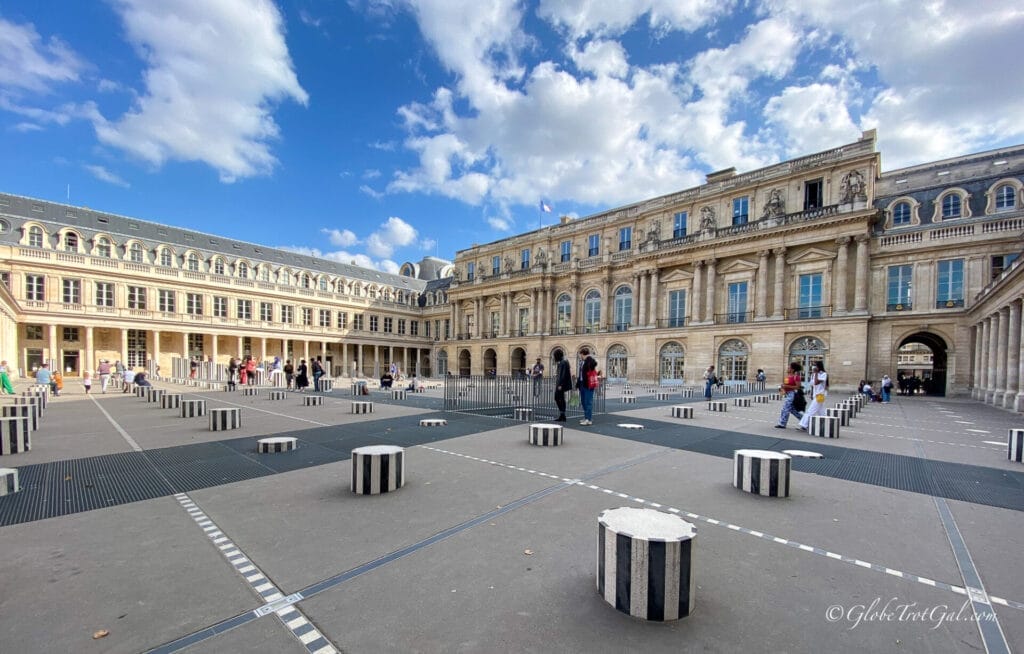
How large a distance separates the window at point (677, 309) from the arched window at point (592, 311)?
7773 millimetres

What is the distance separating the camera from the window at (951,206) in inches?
1088

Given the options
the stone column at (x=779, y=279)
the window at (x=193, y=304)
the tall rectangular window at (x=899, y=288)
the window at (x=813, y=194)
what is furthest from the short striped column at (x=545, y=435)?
the window at (x=193, y=304)

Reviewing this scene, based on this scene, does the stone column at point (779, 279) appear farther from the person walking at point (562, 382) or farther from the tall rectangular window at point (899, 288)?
the person walking at point (562, 382)

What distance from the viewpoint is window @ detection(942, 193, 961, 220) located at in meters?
27.6

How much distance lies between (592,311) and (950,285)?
1041 inches

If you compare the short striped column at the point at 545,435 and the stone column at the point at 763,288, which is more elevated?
the stone column at the point at 763,288

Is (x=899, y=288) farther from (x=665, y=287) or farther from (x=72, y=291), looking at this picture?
(x=72, y=291)

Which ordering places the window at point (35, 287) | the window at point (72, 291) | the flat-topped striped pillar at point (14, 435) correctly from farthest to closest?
1. the window at point (72, 291)
2. the window at point (35, 287)
3. the flat-topped striped pillar at point (14, 435)

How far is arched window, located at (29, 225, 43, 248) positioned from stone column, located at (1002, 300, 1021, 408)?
64942 millimetres

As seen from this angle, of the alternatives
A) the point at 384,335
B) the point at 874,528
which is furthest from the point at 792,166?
the point at 384,335

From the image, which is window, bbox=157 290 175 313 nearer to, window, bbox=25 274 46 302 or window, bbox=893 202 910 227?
window, bbox=25 274 46 302

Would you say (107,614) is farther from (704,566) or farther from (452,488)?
(704,566)

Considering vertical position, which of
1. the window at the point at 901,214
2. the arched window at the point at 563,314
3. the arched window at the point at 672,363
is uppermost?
the window at the point at 901,214

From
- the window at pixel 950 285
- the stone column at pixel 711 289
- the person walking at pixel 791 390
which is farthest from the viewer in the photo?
the stone column at pixel 711 289
